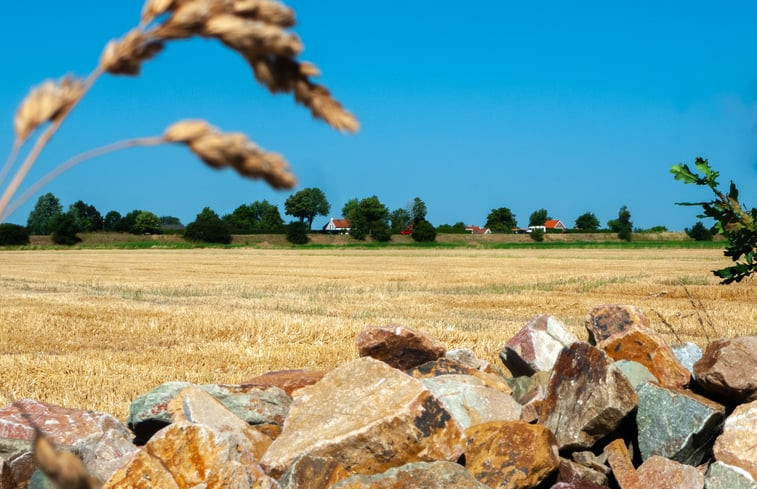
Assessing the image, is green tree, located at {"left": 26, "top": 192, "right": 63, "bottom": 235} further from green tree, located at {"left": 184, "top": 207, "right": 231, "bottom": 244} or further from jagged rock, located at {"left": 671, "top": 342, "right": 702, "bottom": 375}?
jagged rock, located at {"left": 671, "top": 342, "right": 702, "bottom": 375}

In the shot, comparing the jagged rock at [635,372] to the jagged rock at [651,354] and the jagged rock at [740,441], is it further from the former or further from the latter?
the jagged rock at [740,441]

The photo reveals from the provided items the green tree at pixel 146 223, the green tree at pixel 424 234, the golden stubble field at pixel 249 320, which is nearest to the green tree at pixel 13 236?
the green tree at pixel 146 223

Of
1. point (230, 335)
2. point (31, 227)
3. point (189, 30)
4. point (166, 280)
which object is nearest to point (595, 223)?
point (31, 227)

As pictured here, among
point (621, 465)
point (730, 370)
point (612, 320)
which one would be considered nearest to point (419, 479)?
point (621, 465)

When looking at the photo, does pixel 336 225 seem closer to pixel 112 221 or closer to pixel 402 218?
pixel 402 218

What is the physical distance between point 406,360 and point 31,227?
293ft

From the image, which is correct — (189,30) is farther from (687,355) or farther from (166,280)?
(166,280)

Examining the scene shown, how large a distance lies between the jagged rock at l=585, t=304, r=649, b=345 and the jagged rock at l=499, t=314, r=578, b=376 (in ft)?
1.06

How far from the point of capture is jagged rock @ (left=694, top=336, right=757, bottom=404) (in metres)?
5.23

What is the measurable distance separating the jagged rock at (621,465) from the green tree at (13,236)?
74688mm

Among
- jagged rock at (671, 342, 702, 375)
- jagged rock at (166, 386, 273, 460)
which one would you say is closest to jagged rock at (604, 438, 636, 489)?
jagged rock at (671, 342, 702, 375)

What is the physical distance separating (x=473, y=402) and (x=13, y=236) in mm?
75371

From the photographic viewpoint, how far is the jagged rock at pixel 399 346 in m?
6.94

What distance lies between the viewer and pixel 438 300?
1961 centimetres
